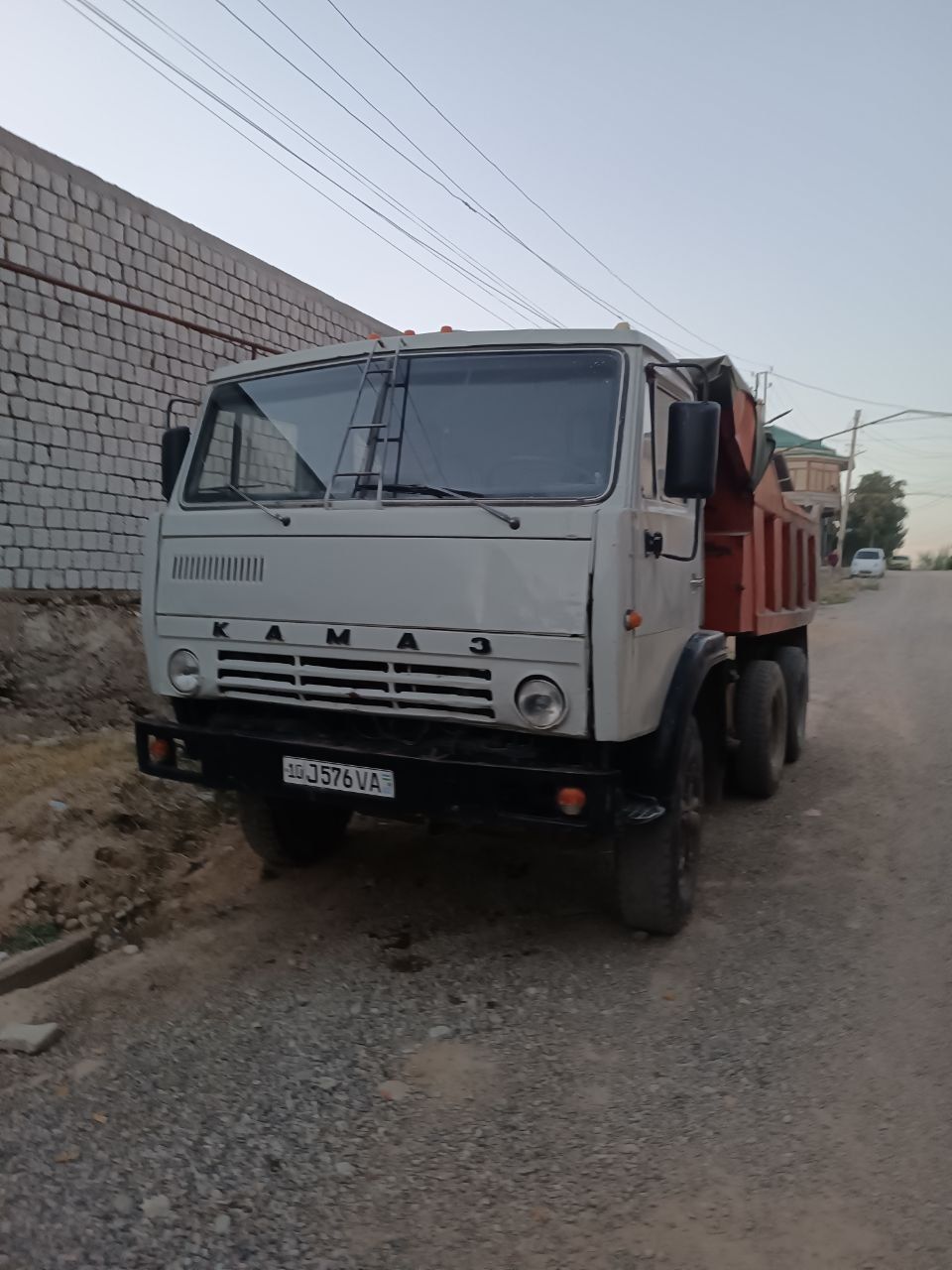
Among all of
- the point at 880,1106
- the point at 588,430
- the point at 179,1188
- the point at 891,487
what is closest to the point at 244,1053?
the point at 179,1188

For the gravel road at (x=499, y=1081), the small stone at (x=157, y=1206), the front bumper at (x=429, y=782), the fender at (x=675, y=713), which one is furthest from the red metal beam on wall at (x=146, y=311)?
the small stone at (x=157, y=1206)

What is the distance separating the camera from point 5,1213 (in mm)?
2576

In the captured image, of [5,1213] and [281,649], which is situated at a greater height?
[281,649]

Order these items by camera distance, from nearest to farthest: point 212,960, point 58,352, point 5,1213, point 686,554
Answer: point 5,1213
point 212,960
point 686,554
point 58,352

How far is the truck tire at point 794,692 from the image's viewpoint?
7.44 metres

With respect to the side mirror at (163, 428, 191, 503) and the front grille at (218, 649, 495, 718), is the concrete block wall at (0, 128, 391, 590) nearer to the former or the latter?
the side mirror at (163, 428, 191, 503)

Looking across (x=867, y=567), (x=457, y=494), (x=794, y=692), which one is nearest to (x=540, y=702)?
(x=457, y=494)

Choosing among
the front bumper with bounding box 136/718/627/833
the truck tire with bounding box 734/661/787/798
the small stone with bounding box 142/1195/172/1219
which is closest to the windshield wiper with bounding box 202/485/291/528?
the front bumper with bounding box 136/718/627/833

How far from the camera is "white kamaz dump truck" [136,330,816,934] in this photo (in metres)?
3.58

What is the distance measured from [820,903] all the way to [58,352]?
267 inches

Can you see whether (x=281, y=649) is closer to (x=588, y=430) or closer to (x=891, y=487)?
(x=588, y=430)

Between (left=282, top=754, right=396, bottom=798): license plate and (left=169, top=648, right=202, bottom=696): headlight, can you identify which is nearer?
(left=282, top=754, right=396, bottom=798): license plate

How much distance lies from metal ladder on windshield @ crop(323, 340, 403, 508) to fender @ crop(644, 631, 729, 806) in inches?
54.7

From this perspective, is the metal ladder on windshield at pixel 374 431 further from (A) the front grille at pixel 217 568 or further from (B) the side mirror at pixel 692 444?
(B) the side mirror at pixel 692 444
